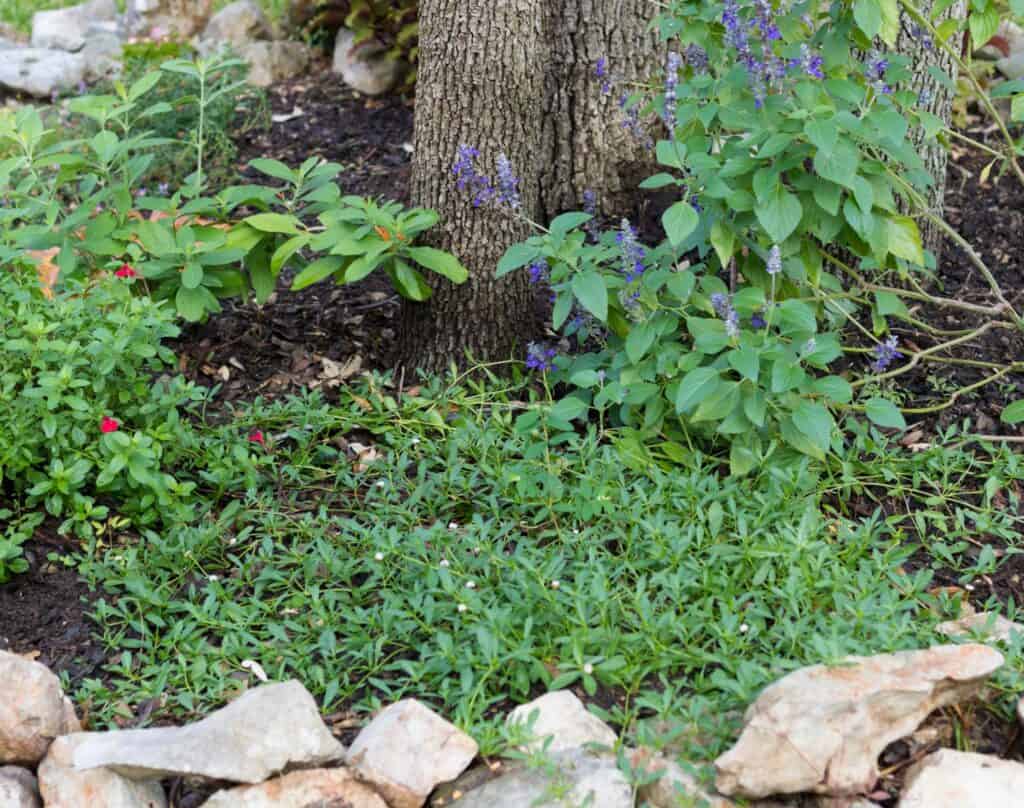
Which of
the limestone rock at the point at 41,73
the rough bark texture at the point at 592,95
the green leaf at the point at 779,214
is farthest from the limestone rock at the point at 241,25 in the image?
the green leaf at the point at 779,214

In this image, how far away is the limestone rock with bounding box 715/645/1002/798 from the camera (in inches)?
97.1

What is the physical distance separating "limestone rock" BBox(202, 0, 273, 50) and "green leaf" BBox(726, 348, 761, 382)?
488cm

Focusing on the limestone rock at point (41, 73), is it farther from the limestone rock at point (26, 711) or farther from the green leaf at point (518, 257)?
the limestone rock at point (26, 711)

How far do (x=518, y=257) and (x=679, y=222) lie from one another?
20.8 inches

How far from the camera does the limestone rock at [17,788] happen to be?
8.65ft

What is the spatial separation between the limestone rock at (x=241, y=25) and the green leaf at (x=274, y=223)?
3.57 metres

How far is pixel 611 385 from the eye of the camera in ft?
11.8

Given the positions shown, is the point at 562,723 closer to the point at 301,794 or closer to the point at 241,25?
the point at 301,794

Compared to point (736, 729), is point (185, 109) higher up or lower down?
higher up

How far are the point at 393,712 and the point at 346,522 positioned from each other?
83 cm

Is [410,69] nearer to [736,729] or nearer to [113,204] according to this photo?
[113,204]

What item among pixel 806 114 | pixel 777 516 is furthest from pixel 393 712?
pixel 806 114

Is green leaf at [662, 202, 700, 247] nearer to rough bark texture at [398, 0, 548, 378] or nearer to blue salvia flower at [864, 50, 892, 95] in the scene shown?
blue salvia flower at [864, 50, 892, 95]

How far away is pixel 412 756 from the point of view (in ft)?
8.51
